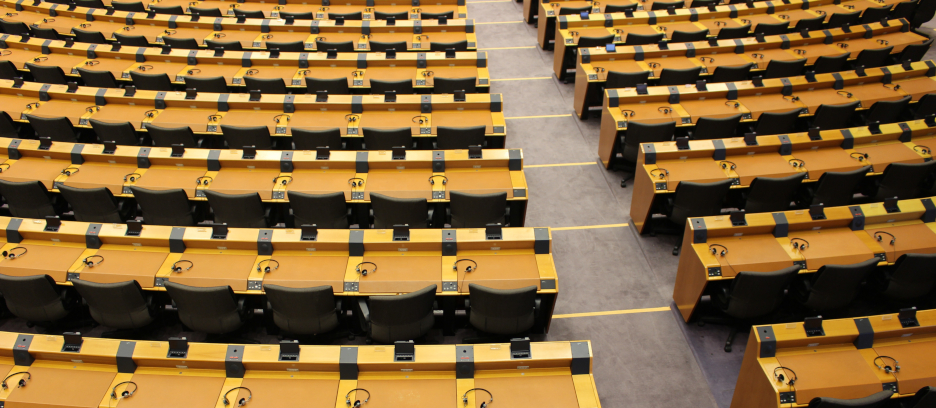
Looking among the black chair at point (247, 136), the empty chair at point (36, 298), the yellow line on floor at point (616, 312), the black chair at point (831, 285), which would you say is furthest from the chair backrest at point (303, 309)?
the black chair at point (831, 285)

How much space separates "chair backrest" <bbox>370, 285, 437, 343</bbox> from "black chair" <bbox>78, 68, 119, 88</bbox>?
5.66 m

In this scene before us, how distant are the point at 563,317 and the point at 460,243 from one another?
4.15 ft

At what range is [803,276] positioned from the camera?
520 centimetres

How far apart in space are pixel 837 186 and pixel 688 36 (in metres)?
3.84

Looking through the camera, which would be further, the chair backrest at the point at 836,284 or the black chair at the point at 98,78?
the black chair at the point at 98,78

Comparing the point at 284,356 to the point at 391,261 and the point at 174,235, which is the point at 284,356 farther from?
the point at 174,235

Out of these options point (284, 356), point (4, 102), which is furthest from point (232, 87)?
point (284, 356)

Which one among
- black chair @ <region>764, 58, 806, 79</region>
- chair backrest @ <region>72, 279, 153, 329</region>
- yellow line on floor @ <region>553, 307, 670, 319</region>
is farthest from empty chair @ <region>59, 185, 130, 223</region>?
black chair @ <region>764, 58, 806, 79</region>

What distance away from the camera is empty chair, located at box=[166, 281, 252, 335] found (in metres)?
4.62

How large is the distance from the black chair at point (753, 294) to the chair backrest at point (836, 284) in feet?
0.86

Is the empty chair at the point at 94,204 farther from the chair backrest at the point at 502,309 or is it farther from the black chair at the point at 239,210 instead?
the chair backrest at the point at 502,309

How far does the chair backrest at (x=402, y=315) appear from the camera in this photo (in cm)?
459

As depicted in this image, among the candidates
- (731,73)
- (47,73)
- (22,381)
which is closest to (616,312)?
(731,73)

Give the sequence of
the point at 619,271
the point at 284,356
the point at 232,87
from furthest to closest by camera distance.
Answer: the point at 232,87
the point at 619,271
the point at 284,356
